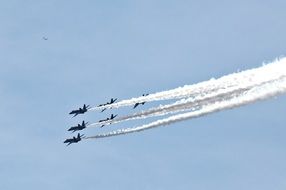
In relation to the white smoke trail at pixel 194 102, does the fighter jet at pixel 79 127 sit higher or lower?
higher

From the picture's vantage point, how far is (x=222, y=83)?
6259cm

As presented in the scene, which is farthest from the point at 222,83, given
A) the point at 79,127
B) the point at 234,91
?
the point at 79,127

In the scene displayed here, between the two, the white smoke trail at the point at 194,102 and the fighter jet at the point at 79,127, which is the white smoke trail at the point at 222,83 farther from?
the fighter jet at the point at 79,127

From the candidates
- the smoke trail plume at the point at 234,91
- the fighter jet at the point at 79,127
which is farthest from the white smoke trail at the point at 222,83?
the fighter jet at the point at 79,127

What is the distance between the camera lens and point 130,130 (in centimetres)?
7856

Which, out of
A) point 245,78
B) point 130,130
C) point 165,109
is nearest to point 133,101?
point 130,130

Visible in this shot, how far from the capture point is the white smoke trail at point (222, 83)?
56719mm

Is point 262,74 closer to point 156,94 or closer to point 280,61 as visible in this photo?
point 280,61

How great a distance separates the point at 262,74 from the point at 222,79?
6.20m

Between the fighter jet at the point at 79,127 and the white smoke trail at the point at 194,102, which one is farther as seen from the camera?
the fighter jet at the point at 79,127

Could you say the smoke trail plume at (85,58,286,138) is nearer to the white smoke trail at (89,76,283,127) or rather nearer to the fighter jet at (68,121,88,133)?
the white smoke trail at (89,76,283,127)

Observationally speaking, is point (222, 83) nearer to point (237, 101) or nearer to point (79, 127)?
point (237, 101)

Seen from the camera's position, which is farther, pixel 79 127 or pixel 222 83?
pixel 79 127

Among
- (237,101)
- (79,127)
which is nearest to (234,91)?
(237,101)
